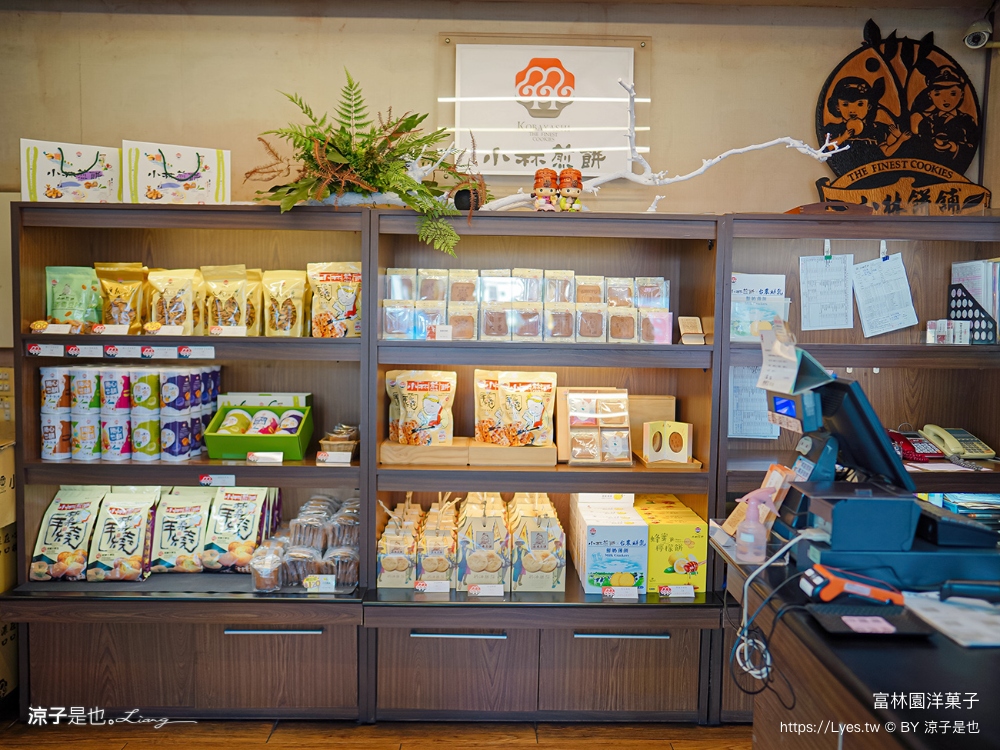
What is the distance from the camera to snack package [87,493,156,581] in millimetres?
2701

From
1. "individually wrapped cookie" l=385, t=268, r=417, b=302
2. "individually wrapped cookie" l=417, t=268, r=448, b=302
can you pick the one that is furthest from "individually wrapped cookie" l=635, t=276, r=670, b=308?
"individually wrapped cookie" l=385, t=268, r=417, b=302

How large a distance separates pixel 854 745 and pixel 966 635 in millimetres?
297

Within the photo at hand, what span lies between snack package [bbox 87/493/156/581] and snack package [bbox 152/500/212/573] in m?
0.04

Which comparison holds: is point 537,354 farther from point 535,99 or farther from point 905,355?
point 905,355

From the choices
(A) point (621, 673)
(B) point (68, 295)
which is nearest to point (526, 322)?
(A) point (621, 673)

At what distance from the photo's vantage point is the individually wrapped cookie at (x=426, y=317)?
2660 mm

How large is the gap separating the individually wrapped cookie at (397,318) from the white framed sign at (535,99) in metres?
0.79

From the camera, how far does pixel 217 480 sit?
2.62 meters

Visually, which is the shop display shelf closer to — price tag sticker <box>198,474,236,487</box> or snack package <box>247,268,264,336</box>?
price tag sticker <box>198,474,236,487</box>

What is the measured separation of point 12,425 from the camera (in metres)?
2.98

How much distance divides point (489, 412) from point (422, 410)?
0.87 feet

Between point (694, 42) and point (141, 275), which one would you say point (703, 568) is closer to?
point (694, 42)

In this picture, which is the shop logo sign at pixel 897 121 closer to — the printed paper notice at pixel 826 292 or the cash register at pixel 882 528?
the printed paper notice at pixel 826 292

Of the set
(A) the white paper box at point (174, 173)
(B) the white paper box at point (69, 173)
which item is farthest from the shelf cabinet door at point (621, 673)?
(B) the white paper box at point (69, 173)
